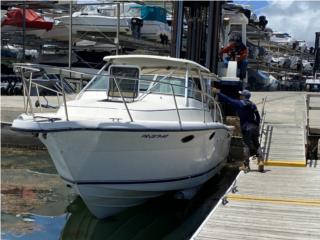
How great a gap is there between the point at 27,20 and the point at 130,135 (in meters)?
18.5

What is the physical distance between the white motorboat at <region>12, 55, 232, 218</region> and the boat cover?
15688 mm

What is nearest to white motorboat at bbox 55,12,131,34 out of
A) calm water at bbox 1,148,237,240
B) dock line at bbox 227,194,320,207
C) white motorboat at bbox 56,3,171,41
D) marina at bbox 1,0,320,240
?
white motorboat at bbox 56,3,171,41

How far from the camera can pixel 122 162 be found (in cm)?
815

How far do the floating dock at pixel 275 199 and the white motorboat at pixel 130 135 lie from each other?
3.31 feet

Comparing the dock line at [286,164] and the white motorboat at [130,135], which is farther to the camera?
the dock line at [286,164]

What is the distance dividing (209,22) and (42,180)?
5.25m

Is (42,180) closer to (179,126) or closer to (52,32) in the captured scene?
(179,126)

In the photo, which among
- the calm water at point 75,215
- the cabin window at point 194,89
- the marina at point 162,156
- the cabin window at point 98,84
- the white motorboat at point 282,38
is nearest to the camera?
the marina at point 162,156

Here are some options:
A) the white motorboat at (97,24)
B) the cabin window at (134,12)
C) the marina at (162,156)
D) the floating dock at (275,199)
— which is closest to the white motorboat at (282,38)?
the cabin window at (134,12)

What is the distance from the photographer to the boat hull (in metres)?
7.90

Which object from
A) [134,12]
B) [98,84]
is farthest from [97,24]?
[98,84]

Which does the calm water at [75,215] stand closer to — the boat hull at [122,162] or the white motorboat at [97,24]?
the boat hull at [122,162]

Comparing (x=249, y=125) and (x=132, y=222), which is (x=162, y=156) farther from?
(x=249, y=125)

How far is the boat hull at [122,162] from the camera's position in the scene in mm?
7898
